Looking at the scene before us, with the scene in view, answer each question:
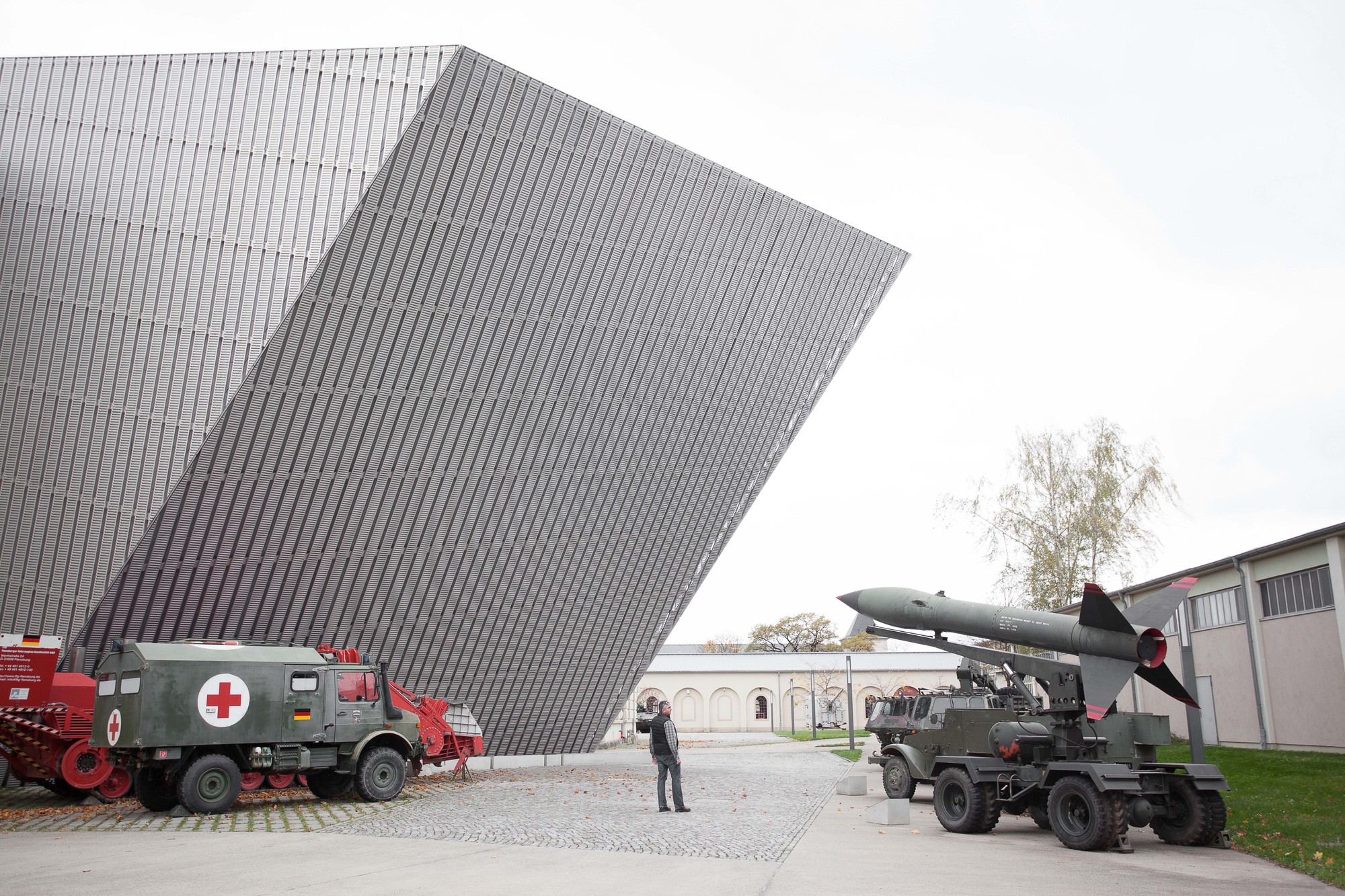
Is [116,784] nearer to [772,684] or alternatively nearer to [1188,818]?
[1188,818]

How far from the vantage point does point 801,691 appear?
61.5m

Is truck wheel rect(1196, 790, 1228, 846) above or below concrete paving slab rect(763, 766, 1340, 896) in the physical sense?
above

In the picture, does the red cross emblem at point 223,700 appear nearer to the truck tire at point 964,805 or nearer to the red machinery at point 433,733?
the red machinery at point 433,733

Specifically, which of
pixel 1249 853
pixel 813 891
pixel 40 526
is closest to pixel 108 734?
pixel 40 526

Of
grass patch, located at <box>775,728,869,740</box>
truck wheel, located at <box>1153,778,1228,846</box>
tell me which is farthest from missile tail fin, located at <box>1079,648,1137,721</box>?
grass patch, located at <box>775,728,869,740</box>

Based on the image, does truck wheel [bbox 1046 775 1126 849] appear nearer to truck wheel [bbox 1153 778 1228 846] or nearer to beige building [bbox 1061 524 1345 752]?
truck wheel [bbox 1153 778 1228 846]

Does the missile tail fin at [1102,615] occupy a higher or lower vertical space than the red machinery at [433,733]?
higher

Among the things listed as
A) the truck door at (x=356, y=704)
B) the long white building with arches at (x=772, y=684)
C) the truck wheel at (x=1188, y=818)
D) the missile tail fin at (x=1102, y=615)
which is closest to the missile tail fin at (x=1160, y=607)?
the missile tail fin at (x=1102, y=615)

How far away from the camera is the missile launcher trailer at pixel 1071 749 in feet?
37.6

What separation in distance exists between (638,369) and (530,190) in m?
4.50

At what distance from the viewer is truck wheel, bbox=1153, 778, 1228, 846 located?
37.9 feet

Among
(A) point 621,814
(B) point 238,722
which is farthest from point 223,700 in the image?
(A) point 621,814

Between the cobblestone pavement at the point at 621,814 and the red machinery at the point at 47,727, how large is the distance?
4727mm

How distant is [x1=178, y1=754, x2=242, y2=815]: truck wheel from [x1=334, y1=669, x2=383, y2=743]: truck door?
1605 millimetres
